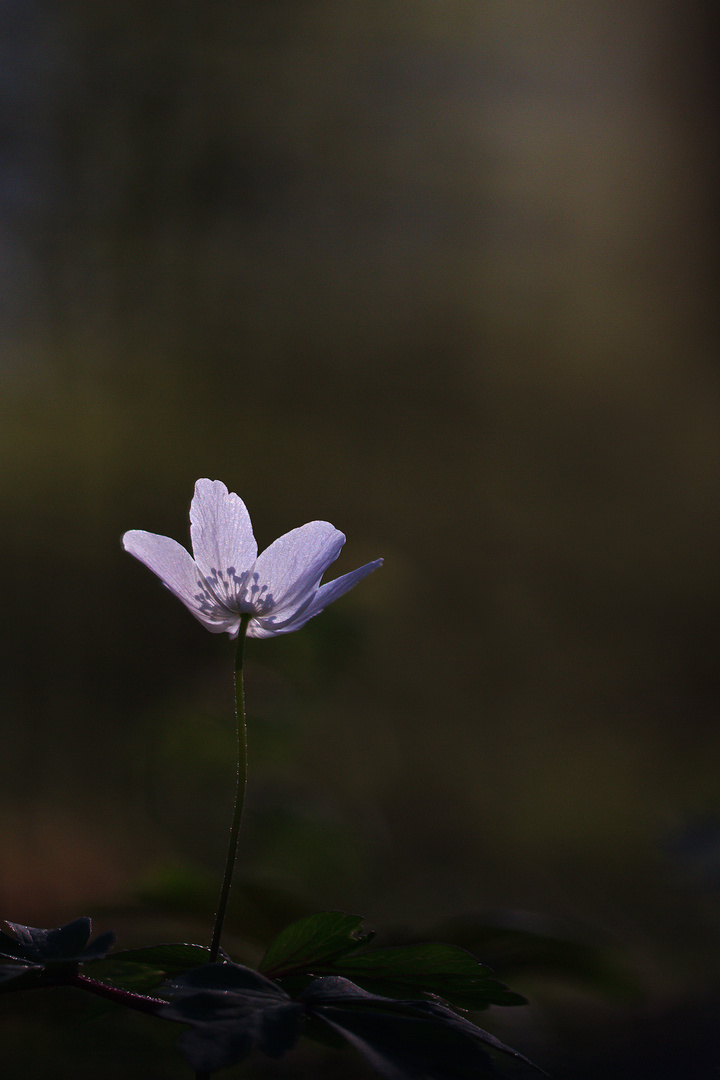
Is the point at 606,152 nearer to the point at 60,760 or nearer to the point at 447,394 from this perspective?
the point at 447,394

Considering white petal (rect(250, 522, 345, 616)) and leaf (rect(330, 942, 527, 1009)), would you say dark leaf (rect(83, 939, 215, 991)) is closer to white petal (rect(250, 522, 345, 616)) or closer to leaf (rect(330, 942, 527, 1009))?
leaf (rect(330, 942, 527, 1009))

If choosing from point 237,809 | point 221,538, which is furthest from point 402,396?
point 237,809

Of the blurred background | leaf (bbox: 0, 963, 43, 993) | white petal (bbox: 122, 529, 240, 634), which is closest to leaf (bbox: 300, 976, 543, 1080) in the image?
leaf (bbox: 0, 963, 43, 993)

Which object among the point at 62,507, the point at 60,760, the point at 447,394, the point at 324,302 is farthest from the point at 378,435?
the point at 60,760

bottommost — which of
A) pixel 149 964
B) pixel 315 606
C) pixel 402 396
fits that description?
pixel 149 964

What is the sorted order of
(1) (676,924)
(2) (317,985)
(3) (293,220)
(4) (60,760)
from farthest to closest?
(3) (293,220) < (4) (60,760) < (1) (676,924) < (2) (317,985)

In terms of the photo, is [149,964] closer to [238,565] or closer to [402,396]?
[238,565]

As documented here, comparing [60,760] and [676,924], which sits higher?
[60,760]
